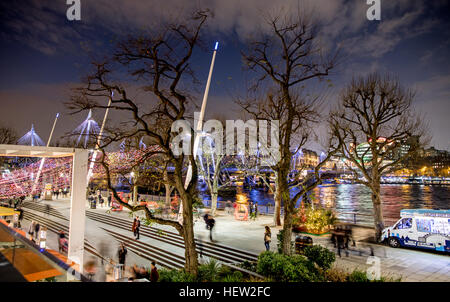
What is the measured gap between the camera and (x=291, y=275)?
792cm

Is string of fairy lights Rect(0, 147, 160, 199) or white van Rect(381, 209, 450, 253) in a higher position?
string of fairy lights Rect(0, 147, 160, 199)

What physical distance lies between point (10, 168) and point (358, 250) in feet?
187

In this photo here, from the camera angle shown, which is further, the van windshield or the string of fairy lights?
the string of fairy lights

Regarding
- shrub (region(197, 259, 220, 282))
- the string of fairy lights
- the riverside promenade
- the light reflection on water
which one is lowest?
the light reflection on water

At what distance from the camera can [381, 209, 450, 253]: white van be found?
12.8 m

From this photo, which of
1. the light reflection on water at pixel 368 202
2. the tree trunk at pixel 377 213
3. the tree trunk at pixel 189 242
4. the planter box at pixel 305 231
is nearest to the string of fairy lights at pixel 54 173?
the planter box at pixel 305 231

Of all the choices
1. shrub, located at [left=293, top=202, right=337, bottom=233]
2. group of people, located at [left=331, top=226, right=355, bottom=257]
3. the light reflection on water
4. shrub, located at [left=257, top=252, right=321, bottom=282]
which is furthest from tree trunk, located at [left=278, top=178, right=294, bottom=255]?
the light reflection on water

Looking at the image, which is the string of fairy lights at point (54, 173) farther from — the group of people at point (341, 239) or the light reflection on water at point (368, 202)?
the group of people at point (341, 239)

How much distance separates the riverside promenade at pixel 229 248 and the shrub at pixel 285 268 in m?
2.05

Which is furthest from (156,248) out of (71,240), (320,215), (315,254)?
(320,215)

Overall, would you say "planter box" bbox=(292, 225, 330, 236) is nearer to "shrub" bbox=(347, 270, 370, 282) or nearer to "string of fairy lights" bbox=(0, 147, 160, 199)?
"shrub" bbox=(347, 270, 370, 282)

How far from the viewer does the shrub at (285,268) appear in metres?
7.96

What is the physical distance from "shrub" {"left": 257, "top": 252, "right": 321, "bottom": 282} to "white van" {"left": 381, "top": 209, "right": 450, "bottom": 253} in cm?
844
